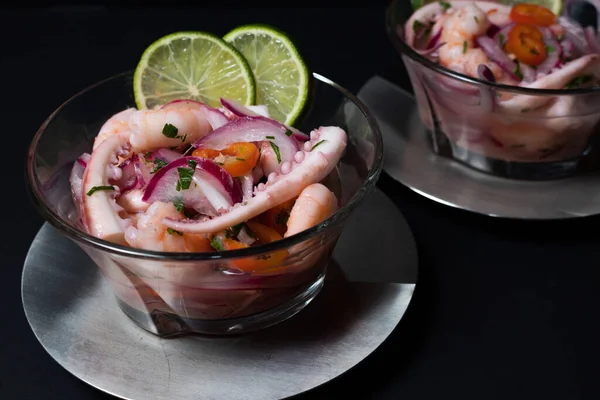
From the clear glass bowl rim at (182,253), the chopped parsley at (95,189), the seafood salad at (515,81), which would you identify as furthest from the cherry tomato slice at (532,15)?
the chopped parsley at (95,189)

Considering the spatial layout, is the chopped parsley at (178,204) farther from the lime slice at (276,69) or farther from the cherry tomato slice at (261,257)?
the lime slice at (276,69)

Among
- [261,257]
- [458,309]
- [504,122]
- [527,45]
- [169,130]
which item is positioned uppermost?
[169,130]

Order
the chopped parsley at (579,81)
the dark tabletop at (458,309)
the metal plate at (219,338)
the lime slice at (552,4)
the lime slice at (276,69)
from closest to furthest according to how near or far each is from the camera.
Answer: the metal plate at (219,338) → the dark tabletop at (458,309) → the lime slice at (276,69) → the chopped parsley at (579,81) → the lime slice at (552,4)

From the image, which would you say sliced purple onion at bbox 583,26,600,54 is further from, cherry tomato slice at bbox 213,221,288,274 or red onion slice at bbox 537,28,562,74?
cherry tomato slice at bbox 213,221,288,274

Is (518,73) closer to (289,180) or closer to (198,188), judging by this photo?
(289,180)

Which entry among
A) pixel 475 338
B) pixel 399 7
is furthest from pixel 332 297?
pixel 399 7

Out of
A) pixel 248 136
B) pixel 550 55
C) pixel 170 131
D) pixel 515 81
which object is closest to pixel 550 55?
pixel 550 55

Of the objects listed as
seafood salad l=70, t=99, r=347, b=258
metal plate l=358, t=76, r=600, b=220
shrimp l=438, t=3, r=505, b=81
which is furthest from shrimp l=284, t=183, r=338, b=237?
shrimp l=438, t=3, r=505, b=81
